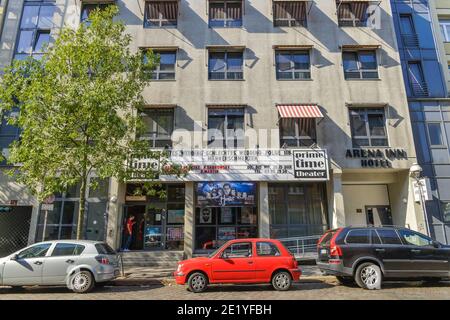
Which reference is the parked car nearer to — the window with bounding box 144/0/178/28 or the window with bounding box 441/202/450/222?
the window with bounding box 144/0/178/28

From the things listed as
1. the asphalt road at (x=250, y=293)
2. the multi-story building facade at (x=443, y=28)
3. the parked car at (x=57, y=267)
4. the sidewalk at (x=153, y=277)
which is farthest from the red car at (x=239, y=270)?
the multi-story building facade at (x=443, y=28)

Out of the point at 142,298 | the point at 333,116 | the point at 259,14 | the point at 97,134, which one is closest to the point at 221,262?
the point at 142,298

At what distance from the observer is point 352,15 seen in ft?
59.0

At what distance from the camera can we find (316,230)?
15859 mm

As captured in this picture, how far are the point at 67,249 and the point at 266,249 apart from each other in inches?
251

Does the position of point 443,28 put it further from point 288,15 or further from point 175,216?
point 175,216

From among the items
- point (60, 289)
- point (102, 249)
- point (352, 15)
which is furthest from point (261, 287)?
point (352, 15)

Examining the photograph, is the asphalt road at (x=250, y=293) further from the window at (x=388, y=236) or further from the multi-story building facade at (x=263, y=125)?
the multi-story building facade at (x=263, y=125)

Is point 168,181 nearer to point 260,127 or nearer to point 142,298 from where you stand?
point 260,127

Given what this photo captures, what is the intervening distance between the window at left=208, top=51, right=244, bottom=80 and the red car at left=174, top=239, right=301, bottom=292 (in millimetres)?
10640

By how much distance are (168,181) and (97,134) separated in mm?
4528

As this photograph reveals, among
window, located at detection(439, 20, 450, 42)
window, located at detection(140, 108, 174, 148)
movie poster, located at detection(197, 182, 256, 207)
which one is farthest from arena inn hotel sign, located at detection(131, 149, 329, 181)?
window, located at detection(439, 20, 450, 42)

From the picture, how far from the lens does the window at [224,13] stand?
17.9 metres

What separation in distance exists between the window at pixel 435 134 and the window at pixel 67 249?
17.5 m
